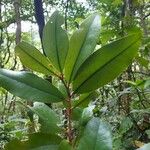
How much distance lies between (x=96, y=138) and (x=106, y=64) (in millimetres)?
141

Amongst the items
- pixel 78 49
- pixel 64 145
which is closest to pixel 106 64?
pixel 78 49

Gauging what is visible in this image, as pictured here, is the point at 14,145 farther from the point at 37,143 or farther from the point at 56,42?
the point at 56,42

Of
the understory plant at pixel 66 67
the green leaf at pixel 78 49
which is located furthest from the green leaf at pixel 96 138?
the green leaf at pixel 78 49

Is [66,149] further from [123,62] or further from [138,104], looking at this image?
[138,104]

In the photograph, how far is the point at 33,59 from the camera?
2.39 ft

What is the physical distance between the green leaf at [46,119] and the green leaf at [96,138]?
15 cm

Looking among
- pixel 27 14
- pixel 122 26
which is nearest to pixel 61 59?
pixel 122 26

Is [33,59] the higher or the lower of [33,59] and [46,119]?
the higher

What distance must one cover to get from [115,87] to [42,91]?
4.35ft

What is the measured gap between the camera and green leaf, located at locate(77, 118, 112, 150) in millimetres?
621

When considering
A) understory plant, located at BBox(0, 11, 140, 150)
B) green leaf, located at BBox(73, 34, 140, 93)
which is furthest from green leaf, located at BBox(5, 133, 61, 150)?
green leaf, located at BBox(73, 34, 140, 93)

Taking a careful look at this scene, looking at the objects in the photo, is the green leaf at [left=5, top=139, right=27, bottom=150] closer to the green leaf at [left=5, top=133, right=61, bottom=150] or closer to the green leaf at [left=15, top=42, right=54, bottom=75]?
the green leaf at [left=5, top=133, right=61, bottom=150]

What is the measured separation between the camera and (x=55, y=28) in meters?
0.73

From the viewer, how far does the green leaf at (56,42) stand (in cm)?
71
